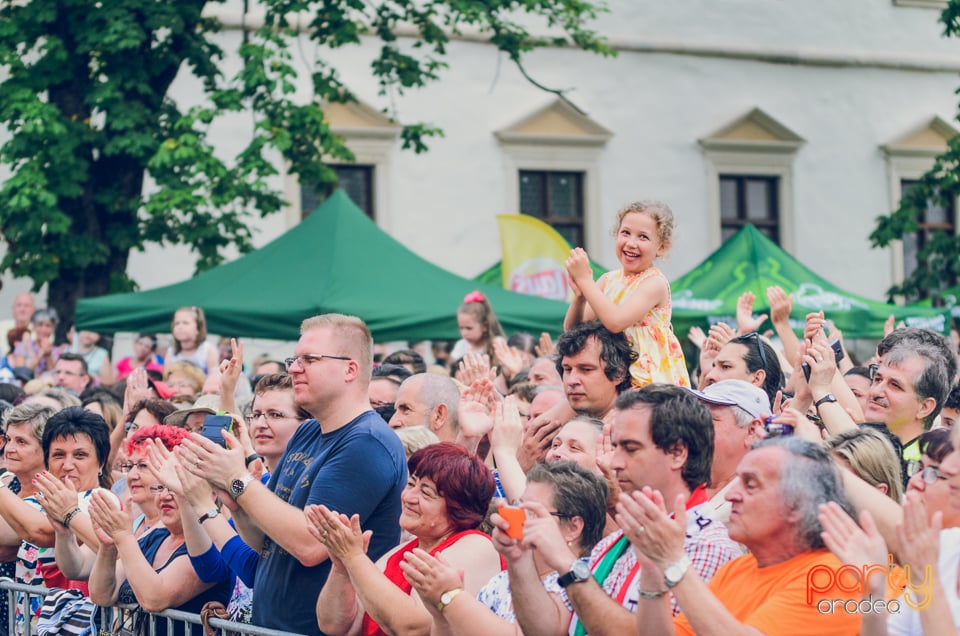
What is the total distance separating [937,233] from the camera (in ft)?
66.4

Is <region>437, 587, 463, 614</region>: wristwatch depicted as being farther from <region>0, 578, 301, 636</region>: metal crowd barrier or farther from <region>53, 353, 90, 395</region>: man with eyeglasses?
<region>53, 353, 90, 395</region>: man with eyeglasses

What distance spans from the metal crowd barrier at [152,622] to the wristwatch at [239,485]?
524mm

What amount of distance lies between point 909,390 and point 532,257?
10.3 m

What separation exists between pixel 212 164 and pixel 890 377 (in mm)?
10146

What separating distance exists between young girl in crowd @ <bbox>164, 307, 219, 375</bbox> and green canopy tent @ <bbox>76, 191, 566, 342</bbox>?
0.41 meters

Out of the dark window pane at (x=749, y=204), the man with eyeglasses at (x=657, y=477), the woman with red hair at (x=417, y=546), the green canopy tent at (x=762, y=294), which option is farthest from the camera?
the dark window pane at (x=749, y=204)

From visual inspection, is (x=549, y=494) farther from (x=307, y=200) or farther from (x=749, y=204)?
(x=749, y=204)

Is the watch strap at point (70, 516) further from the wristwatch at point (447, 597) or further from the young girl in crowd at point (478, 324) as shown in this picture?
the young girl in crowd at point (478, 324)

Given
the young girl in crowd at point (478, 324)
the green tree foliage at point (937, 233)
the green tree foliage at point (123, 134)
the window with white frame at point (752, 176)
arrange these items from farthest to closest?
1. the window with white frame at point (752, 176)
2. the green tree foliage at point (937, 233)
3. the green tree foliage at point (123, 134)
4. the young girl in crowd at point (478, 324)

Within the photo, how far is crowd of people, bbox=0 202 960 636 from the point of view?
13.6 feet

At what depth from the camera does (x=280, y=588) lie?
5453 mm

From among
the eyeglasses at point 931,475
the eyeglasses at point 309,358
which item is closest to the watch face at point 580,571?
the eyeglasses at point 931,475

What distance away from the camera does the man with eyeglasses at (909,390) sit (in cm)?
645

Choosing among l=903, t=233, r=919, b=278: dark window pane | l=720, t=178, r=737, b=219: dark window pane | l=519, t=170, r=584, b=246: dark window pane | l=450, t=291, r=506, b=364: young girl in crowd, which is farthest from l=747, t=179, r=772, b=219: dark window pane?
l=450, t=291, r=506, b=364: young girl in crowd
